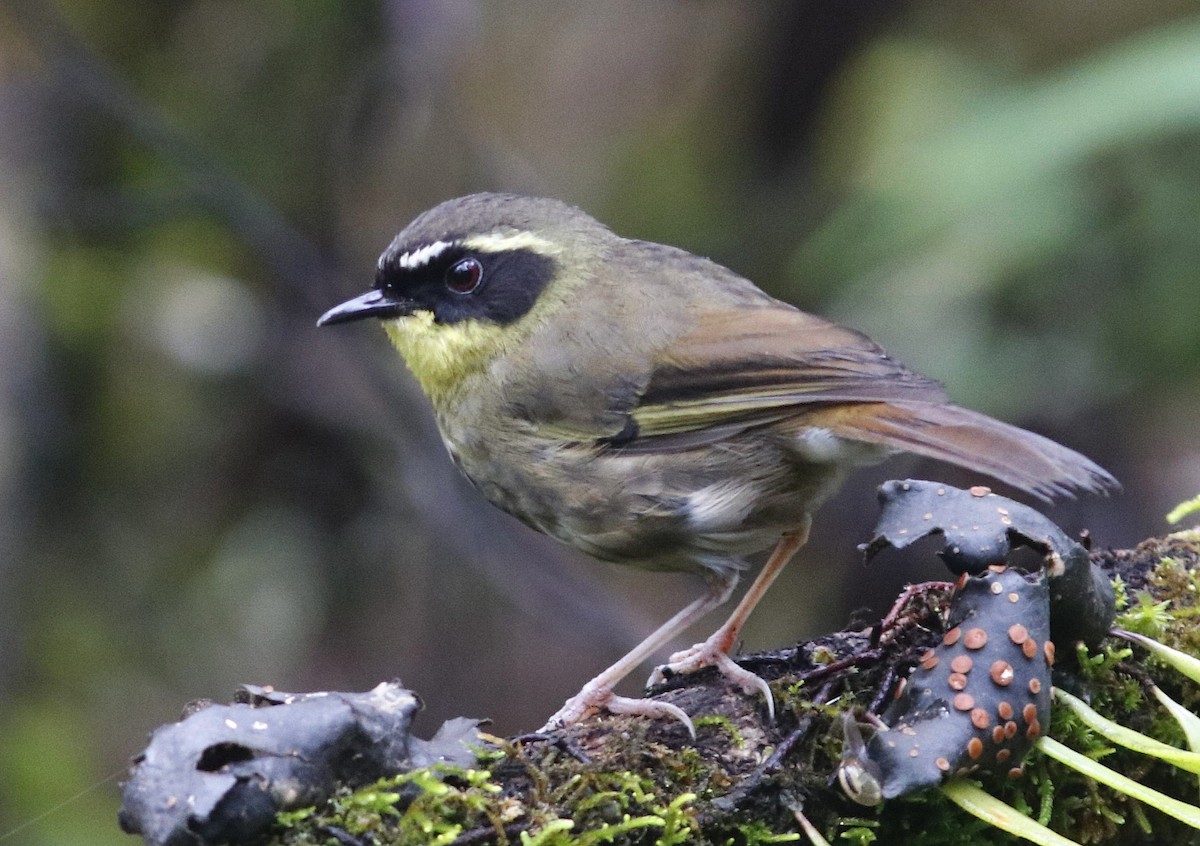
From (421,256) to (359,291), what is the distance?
10.3ft

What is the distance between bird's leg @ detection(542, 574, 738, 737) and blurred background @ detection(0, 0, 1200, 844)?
2.70 metres

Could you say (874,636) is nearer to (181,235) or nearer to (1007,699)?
(1007,699)

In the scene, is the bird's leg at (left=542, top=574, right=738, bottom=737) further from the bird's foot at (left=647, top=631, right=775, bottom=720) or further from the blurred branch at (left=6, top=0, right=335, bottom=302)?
the blurred branch at (left=6, top=0, right=335, bottom=302)

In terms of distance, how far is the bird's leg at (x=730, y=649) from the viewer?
295cm

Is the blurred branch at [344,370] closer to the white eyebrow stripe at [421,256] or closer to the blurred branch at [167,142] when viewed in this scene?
the blurred branch at [167,142]

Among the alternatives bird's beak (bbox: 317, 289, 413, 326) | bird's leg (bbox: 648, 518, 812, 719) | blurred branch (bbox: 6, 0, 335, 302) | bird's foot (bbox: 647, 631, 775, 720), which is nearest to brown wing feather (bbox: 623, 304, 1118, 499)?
bird's leg (bbox: 648, 518, 812, 719)

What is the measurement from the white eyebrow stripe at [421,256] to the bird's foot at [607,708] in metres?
1.48

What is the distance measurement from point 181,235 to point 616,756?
19.6 ft

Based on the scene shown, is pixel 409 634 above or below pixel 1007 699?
above

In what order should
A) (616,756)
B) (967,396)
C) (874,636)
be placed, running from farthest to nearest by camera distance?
1. (967,396)
2. (874,636)
3. (616,756)

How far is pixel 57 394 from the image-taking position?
23.9 feet

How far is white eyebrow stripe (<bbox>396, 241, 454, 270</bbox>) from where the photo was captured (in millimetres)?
4297

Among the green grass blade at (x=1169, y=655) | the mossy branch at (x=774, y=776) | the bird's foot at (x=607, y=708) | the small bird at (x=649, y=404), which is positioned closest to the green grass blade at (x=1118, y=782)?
the mossy branch at (x=774, y=776)

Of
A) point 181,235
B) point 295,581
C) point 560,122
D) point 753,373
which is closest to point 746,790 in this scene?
point 753,373
